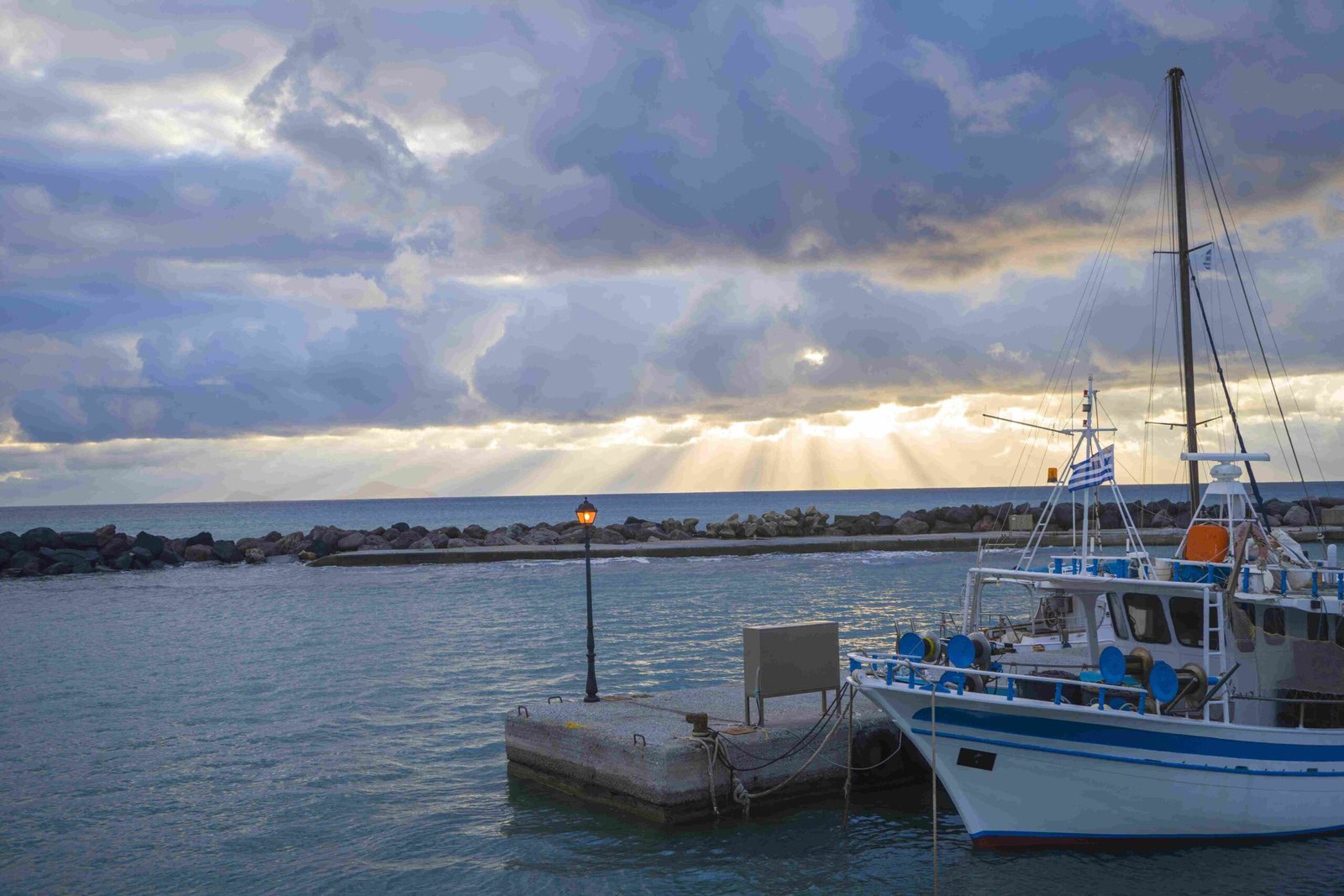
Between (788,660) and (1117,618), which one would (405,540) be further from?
(1117,618)

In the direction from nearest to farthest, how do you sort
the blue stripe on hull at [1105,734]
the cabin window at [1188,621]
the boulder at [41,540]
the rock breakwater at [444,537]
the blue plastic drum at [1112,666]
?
the blue plastic drum at [1112,666] → the blue stripe on hull at [1105,734] → the cabin window at [1188,621] → the rock breakwater at [444,537] → the boulder at [41,540]

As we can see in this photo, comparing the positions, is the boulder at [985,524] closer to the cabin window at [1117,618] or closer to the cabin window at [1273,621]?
the cabin window at [1273,621]

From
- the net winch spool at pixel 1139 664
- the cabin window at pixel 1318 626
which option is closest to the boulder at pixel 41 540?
the net winch spool at pixel 1139 664

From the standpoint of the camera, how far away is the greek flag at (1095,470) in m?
16.6

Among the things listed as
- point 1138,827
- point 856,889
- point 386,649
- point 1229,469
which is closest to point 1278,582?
point 1229,469

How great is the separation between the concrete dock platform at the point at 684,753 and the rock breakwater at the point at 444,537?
54873 millimetres

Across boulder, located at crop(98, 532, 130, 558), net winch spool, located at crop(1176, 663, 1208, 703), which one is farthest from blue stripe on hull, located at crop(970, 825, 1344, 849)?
boulder, located at crop(98, 532, 130, 558)

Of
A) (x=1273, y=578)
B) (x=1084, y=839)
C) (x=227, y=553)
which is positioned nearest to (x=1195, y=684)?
(x=1084, y=839)

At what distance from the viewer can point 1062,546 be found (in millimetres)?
71312

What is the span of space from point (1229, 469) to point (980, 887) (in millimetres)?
7601

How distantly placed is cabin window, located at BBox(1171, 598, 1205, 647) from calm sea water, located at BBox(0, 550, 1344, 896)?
2.84 m

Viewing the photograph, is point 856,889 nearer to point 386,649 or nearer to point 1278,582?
point 1278,582

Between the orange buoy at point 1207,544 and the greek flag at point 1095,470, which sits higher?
the greek flag at point 1095,470

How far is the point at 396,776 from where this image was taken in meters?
20.0
